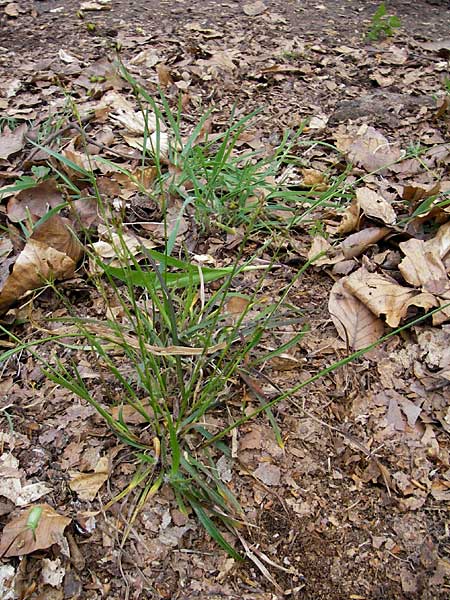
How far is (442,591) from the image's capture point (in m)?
1.18

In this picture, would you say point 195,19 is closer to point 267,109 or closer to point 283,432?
point 267,109

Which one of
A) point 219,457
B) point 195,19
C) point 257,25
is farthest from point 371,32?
point 219,457

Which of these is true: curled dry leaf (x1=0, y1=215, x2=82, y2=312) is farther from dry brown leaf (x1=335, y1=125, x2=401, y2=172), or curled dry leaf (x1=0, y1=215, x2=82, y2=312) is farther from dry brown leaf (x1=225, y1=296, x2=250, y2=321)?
dry brown leaf (x1=335, y1=125, x2=401, y2=172)

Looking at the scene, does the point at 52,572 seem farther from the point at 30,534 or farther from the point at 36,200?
the point at 36,200

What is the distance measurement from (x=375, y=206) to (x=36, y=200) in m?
1.10

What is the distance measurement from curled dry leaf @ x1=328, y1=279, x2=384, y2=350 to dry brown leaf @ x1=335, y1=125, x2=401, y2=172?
690mm

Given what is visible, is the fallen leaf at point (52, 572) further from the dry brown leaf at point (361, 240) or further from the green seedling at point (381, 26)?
the green seedling at point (381, 26)

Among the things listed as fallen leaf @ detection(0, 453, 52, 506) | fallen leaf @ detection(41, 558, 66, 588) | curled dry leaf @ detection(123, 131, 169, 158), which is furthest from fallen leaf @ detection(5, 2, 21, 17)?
fallen leaf @ detection(41, 558, 66, 588)

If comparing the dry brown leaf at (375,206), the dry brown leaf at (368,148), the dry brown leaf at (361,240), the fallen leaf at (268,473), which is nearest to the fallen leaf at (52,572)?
the fallen leaf at (268,473)

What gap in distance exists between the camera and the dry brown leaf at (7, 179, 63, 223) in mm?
1882

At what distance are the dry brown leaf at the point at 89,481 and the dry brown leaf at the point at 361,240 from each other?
949 mm

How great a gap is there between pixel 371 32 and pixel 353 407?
2401mm

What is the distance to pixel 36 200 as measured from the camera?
1905 millimetres

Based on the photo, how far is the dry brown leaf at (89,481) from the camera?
128 centimetres
